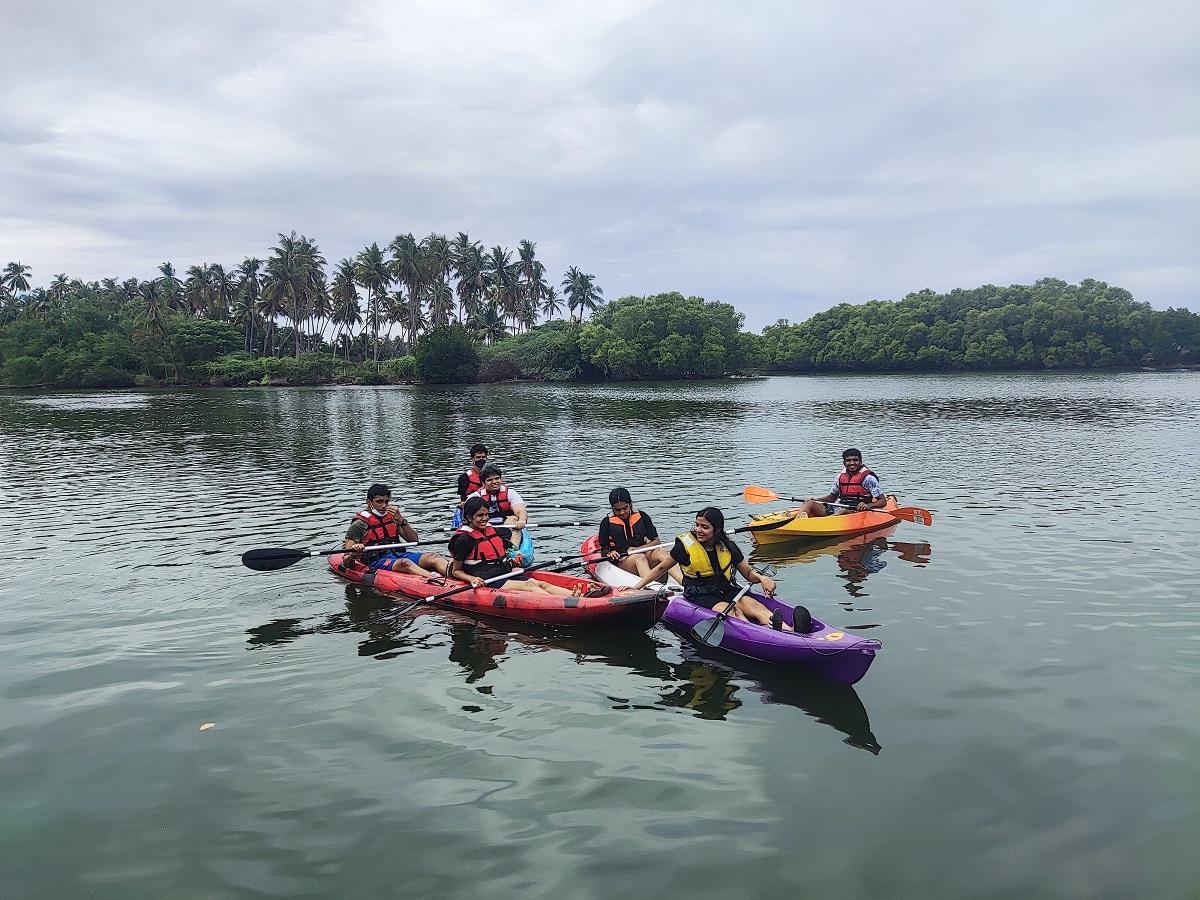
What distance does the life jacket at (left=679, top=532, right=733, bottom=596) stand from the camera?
8.94 meters

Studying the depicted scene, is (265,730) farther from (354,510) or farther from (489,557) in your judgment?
(354,510)

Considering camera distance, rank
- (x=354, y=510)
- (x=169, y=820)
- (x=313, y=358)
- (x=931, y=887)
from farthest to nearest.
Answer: (x=313, y=358) < (x=354, y=510) < (x=169, y=820) < (x=931, y=887)

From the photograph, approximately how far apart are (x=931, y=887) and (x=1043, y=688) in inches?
137

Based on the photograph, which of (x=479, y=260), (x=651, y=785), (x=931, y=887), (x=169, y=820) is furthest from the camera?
(x=479, y=260)

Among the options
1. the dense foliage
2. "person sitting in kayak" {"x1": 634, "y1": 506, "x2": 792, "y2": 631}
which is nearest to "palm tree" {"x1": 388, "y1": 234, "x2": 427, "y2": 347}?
the dense foliage

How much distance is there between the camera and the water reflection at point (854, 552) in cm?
1216

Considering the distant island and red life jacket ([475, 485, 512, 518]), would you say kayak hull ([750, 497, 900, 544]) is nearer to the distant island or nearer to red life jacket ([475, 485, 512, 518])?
red life jacket ([475, 485, 512, 518])

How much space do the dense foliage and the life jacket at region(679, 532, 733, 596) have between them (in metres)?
106

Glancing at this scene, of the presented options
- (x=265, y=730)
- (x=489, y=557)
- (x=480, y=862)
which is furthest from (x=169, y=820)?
(x=489, y=557)

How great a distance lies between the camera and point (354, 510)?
17.2 meters

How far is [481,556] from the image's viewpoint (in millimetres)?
10602

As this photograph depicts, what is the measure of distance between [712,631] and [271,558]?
272 inches

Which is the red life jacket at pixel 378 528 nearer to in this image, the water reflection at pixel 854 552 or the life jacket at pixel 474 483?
the life jacket at pixel 474 483

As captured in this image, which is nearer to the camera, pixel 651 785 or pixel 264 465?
pixel 651 785
